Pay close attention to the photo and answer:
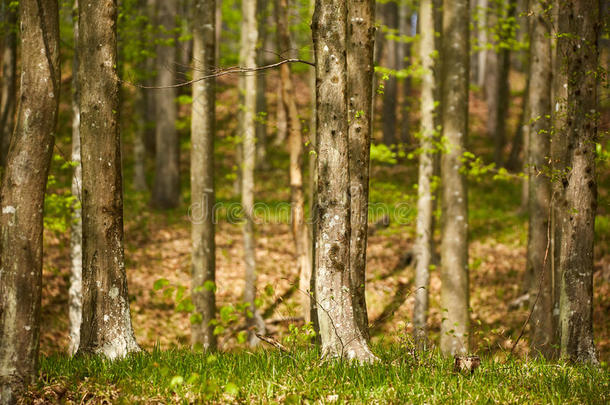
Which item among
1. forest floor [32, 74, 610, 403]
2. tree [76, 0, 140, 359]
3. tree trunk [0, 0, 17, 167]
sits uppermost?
tree trunk [0, 0, 17, 167]

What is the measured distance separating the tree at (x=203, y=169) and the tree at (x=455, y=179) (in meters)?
4.14

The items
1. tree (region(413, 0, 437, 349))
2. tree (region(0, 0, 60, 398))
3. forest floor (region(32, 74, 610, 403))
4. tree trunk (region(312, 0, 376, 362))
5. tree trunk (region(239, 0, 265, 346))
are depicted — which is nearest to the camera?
tree (region(0, 0, 60, 398))

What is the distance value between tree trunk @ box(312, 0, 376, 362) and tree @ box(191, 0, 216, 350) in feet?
14.4

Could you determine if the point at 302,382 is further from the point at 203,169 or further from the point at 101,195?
the point at 203,169

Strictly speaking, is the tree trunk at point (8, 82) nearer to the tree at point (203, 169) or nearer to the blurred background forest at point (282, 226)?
the blurred background forest at point (282, 226)

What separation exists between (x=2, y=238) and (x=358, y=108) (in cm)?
395

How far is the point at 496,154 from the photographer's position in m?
21.2

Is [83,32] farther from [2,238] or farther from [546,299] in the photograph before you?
[546,299]

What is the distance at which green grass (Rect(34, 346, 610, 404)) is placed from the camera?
15.1ft

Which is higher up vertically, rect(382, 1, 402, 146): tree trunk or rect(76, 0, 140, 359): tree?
rect(382, 1, 402, 146): tree trunk

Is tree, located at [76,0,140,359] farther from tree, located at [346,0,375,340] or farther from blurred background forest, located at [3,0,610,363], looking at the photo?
tree, located at [346,0,375,340]

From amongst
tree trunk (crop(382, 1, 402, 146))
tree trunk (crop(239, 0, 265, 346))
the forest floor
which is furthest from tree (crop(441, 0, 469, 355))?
tree trunk (crop(382, 1, 402, 146))

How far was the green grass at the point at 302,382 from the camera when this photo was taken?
461 centimetres

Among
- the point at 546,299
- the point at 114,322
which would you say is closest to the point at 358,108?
the point at 114,322
